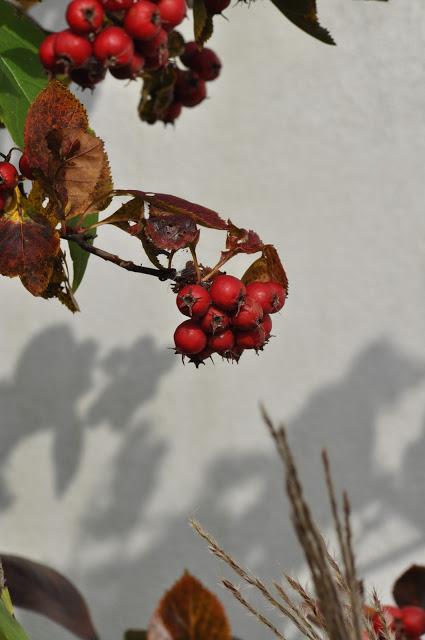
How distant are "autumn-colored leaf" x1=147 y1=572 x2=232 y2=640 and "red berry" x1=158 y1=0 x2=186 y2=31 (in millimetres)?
237

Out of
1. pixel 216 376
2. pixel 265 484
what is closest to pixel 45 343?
pixel 216 376

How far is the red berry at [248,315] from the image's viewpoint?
1.25 ft

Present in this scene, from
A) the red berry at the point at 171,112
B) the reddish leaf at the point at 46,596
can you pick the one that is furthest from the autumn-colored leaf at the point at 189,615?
the reddish leaf at the point at 46,596

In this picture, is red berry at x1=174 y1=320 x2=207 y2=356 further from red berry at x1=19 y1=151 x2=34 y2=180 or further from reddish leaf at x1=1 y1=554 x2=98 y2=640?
reddish leaf at x1=1 y1=554 x2=98 y2=640

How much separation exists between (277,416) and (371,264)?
0.25 m

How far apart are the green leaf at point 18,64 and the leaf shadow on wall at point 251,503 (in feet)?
2.86

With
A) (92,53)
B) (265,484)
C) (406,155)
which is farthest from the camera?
(265,484)

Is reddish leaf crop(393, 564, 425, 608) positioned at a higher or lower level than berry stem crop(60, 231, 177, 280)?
lower

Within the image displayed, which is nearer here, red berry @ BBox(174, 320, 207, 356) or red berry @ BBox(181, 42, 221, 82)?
red berry @ BBox(174, 320, 207, 356)

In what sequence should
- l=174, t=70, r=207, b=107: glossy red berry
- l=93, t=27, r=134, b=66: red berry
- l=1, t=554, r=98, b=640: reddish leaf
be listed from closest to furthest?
l=93, t=27, r=134, b=66: red berry
l=174, t=70, r=207, b=107: glossy red berry
l=1, t=554, r=98, b=640: reddish leaf

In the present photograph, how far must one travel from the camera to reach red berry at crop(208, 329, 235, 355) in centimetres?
39

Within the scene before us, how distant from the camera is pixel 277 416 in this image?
4.24 feet

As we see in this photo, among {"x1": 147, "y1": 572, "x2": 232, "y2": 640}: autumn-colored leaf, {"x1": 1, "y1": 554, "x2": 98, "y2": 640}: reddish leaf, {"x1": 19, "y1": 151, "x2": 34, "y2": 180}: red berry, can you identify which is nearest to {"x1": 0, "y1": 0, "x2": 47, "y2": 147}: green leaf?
{"x1": 19, "y1": 151, "x2": 34, "y2": 180}: red berry

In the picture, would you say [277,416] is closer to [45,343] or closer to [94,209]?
[45,343]
